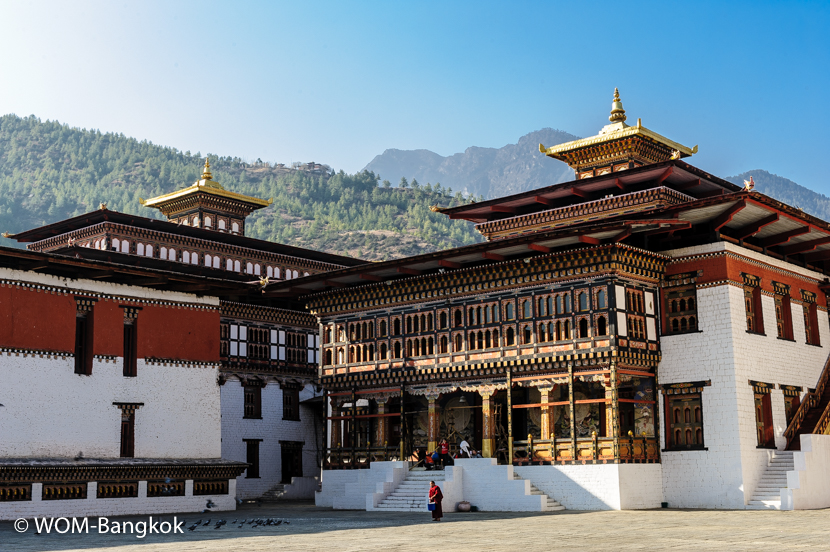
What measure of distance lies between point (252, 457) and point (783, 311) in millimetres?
20901

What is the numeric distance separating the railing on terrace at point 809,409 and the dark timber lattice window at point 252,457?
20.4 meters

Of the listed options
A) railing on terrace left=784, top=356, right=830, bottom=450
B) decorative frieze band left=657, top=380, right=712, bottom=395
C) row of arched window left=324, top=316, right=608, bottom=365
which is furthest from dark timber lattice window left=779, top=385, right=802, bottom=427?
row of arched window left=324, top=316, right=608, bottom=365

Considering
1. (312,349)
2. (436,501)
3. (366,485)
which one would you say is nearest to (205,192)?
(312,349)

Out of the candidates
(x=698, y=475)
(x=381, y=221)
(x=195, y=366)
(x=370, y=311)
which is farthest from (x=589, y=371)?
(x=381, y=221)

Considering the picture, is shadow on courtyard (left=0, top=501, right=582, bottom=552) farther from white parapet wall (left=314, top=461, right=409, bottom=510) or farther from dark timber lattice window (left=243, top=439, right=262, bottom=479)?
dark timber lattice window (left=243, top=439, right=262, bottom=479)

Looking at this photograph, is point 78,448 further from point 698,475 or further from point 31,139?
point 31,139

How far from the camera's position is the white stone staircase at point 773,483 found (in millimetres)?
24797

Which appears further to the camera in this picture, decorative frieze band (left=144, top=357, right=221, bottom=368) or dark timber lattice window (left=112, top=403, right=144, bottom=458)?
decorative frieze band (left=144, top=357, right=221, bottom=368)

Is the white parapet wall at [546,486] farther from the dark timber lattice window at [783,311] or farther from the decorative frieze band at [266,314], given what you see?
the decorative frieze band at [266,314]

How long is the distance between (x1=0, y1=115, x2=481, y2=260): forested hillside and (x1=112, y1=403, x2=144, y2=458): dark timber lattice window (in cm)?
9094

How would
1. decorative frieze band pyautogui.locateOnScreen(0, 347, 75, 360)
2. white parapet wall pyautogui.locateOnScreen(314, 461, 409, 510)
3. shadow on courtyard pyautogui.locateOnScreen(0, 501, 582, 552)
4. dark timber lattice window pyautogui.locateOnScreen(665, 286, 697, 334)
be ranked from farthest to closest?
white parapet wall pyautogui.locateOnScreen(314, 461, 409, 510)
dark timber lattice window pyautogui.locateOnScreen(665, 286, 697, 334)
decorative frieze band pyautogui.locateOnScreen(0, 347, 75, 360)
shadow on courtyard pyautogui.locateOnScreen(0, 501, 582, 552)

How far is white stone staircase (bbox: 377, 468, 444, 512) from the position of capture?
26.8 metres

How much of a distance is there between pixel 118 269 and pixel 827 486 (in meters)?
20.5

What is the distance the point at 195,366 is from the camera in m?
30.2
